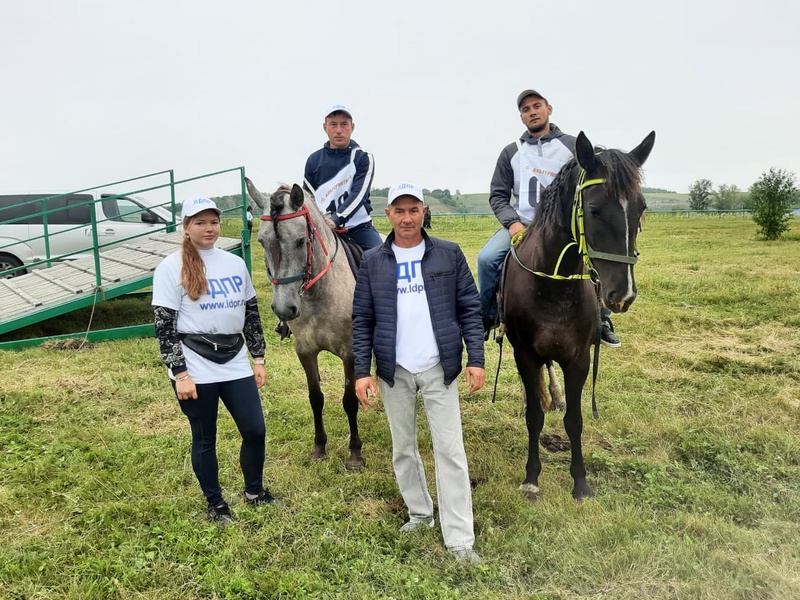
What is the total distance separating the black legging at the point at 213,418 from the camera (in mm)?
3346

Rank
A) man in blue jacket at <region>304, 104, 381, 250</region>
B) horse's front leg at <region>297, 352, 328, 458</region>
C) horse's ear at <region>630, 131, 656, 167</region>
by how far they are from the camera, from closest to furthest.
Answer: horse's ear at <region>630, 131, 656, 167</region>
horse's front leg at <region>297, 352, 328, 458</region>
man in blue jacket at <region>304, 104, 381, 250</region>

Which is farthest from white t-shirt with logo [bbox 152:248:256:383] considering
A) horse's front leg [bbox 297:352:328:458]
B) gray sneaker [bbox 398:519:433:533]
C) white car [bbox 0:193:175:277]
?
white car [bbox 0:193:175:277]

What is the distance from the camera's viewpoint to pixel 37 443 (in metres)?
4.76

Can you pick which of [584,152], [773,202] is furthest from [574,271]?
[773,202]

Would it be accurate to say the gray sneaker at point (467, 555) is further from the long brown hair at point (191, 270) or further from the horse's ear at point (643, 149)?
the horse's ear at point (643, 149)

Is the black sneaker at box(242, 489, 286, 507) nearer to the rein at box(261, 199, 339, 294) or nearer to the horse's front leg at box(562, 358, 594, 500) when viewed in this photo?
the rein at box(261, 199, 339, 294)

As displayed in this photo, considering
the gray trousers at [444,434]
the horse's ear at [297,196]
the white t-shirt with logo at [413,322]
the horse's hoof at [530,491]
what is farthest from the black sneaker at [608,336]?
the horse's ear at [297,196]

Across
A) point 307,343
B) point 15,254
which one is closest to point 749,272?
point 307,343

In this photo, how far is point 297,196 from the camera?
3979 mm

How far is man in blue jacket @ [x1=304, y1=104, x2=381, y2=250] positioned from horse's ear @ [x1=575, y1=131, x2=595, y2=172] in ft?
7.93

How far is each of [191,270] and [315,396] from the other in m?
1.86

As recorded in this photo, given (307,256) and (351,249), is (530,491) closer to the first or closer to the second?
(307,256)

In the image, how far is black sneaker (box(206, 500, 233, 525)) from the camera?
3.55 meters

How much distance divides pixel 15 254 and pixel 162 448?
975 centimetres
